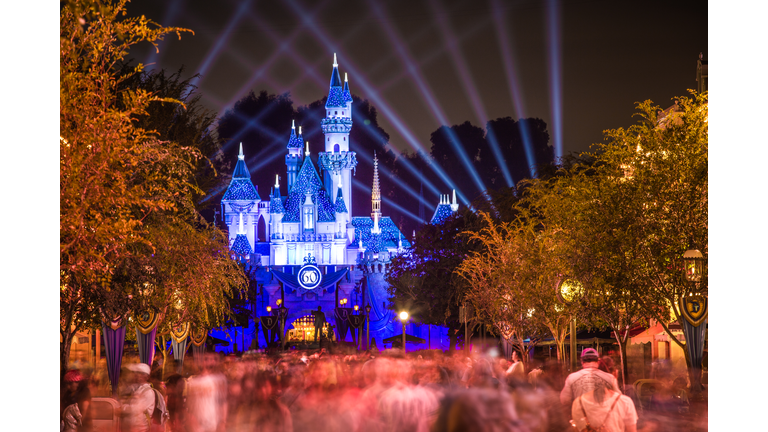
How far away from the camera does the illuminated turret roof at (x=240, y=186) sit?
3140 inches

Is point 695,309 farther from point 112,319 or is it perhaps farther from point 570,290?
point 112,319

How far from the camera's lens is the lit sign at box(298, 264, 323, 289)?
6475 centimetres

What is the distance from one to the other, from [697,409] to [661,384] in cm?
235

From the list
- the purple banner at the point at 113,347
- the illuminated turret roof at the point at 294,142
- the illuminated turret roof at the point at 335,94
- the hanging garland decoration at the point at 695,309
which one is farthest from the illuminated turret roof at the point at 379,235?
the hanging garland decoration at the point at 695,309

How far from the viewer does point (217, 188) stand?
27734 millimetres

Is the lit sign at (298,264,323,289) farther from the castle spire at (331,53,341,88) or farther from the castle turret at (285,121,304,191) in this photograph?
the castle spire at (331,53,341,88)

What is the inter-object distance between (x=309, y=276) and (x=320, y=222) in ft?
50.0

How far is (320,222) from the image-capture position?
8012 cm

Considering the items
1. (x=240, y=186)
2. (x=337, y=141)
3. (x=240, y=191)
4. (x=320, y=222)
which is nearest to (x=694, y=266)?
(x=320, y=222)

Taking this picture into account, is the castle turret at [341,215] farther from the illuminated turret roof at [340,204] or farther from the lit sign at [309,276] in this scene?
the lit sign at [309,276]

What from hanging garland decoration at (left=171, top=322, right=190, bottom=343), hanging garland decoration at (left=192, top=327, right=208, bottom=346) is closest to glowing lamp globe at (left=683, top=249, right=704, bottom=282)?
hanging garland decoration at (left=171, top=322, right=190, bottom=343)

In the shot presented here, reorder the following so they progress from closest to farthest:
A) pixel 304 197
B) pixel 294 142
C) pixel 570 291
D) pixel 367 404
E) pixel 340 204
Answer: pixel 367 404
pixel 570 291
pixel 304 197
pixel 340 204
pixel 294 142

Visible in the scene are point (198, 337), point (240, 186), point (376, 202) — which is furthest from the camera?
point (376, 202)
